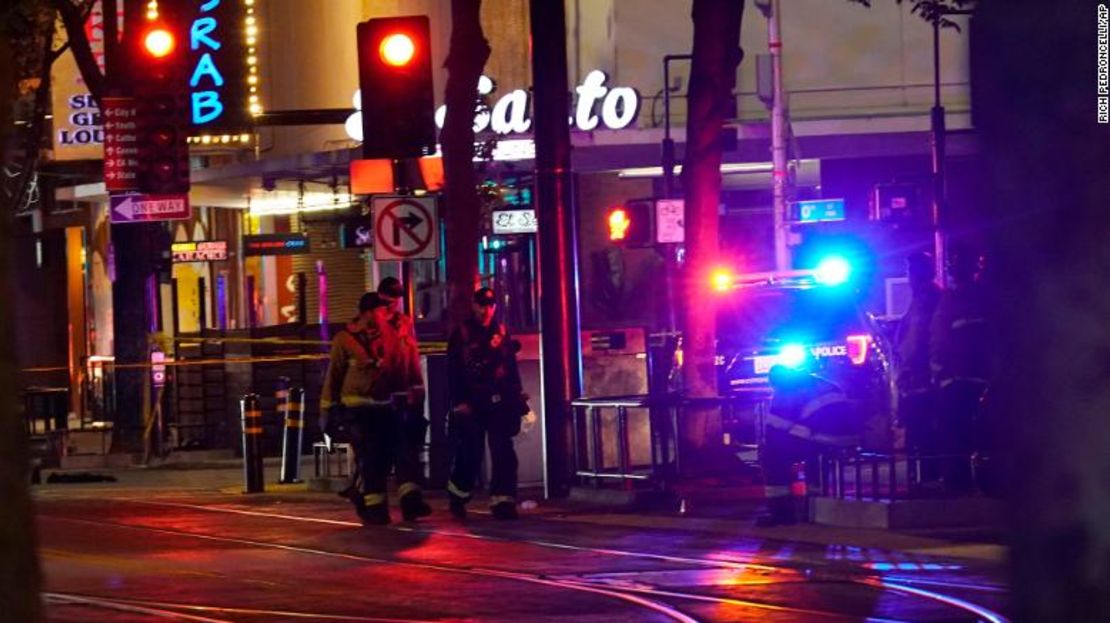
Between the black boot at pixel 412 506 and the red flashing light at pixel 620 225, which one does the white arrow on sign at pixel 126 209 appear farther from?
the black boot at pixel 412 506

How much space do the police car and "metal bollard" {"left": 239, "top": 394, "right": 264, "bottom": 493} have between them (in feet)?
15.3

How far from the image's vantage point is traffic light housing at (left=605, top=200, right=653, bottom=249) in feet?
65.3

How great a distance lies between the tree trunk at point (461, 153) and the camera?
1962 cm

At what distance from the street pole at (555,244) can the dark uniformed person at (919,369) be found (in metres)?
3.33

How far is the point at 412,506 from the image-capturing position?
16234 millimetres

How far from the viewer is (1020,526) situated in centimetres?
321

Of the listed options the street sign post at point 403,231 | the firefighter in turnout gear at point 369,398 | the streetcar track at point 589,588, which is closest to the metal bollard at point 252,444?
the street sign post at point 403,231

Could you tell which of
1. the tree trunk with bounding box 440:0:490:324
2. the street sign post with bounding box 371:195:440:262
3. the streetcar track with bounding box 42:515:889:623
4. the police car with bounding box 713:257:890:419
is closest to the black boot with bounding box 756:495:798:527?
the streetcar track with bounding box 42:515:889:623

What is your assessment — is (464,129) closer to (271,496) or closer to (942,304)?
(271,496)

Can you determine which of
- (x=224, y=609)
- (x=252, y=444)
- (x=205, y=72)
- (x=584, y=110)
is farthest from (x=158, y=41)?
(x=205, y=72)

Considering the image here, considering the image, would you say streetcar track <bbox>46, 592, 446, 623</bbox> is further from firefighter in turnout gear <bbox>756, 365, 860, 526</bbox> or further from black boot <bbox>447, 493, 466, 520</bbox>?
black boot <bbox>447, 493, 466, 520</bbox>

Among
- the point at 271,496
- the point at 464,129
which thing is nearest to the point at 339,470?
the point at 271,496

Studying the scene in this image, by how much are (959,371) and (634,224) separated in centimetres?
567

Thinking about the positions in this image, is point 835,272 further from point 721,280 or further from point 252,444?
point 252,444
